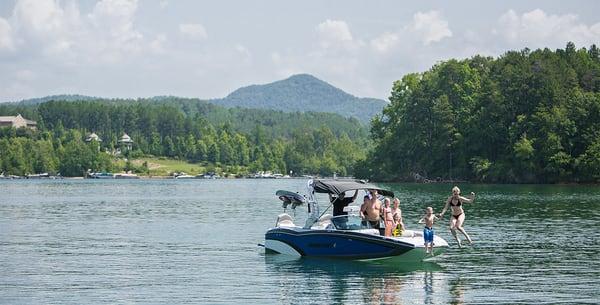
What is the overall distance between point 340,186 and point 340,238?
8.22ft

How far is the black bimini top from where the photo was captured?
38.8 meters

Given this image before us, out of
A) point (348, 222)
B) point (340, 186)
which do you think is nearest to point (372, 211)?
point (348, 222)

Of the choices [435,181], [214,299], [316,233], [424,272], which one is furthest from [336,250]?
[435,181]

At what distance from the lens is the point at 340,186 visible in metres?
39.2

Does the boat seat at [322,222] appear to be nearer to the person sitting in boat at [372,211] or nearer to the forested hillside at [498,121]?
the person sitting in boat at [372,211]

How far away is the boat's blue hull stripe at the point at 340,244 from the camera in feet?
120

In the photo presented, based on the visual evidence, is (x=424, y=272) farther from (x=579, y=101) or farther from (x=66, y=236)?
(x=579, y=101)

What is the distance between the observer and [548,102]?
5349 inches

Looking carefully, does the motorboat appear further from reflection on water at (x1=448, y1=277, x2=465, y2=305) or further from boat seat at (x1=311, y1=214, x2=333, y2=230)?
reflection on water at (x1=448, y1=277, x2=465, y2=305)

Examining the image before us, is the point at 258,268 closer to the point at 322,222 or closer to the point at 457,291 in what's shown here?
the point at 322,222

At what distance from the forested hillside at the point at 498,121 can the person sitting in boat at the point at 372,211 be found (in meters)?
92.6

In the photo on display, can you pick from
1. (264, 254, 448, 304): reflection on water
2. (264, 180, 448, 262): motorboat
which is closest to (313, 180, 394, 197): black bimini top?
(264, 180, 448, 262): motorboat

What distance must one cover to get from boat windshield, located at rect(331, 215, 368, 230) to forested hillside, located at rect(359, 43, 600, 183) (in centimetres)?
9264

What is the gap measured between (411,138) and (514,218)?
9765 centimetres
